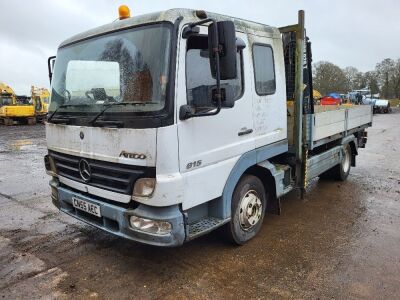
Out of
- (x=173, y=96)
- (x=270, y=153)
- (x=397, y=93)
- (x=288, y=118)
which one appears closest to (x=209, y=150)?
(x=173, y=96)

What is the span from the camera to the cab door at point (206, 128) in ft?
10.1

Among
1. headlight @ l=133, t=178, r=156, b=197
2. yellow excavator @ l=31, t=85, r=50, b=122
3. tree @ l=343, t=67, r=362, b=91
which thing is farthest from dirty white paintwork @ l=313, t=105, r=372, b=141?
tree @ l=343, t=67, r=362, b=91

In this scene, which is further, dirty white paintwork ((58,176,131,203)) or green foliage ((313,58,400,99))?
green foliage ((313,58,400,99))

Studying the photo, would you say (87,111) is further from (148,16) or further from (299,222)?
(299,222)

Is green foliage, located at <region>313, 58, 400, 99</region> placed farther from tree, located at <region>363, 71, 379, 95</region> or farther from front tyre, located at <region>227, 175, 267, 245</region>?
front tyre, located at <region>227, 175, 267, 245</region>

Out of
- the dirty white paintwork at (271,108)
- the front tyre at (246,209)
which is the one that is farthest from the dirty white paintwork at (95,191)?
the dirty white paintwork at (271,108)

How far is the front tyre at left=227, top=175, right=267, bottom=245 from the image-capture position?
3.88m

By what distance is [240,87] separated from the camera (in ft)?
12.2

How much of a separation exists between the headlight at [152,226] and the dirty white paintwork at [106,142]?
1.67ft

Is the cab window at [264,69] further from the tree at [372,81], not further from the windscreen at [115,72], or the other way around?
the tree at [372,81]

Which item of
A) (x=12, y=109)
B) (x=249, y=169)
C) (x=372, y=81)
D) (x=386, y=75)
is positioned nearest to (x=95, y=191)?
(x=249, y=169)

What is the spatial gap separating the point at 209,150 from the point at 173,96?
693 mm

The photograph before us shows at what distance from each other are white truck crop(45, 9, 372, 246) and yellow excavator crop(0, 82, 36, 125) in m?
25.4

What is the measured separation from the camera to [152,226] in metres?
3.06
